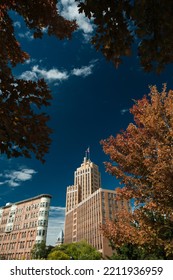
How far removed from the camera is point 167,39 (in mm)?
3201

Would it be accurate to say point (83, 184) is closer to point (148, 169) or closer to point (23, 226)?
point (23, 226)

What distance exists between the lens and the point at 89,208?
100m

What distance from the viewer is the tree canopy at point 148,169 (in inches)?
308

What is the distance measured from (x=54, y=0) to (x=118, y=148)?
697 centimetres

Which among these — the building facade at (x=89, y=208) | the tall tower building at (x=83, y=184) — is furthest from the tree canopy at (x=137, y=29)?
the tall tower building at (x=83, y=184)

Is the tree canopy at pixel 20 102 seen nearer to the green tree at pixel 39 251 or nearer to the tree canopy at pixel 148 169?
the tree canopy at pixel 148 169

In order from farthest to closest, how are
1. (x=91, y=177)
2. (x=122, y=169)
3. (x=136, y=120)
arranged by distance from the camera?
(x=91, y=177)
(x=136, y=120)
(x=122, y=169)

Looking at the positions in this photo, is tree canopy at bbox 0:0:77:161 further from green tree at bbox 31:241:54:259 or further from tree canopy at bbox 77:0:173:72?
green tree at bbox 31:241:54:259

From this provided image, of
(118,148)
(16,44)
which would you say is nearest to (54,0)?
(16,44)

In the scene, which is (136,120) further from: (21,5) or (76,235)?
(76,235)

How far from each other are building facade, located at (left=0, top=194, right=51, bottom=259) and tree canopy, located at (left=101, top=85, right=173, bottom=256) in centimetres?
6033

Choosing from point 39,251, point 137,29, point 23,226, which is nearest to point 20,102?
point 137,29

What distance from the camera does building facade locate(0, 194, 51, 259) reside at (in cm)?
6331

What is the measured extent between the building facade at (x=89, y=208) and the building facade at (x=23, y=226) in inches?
847
